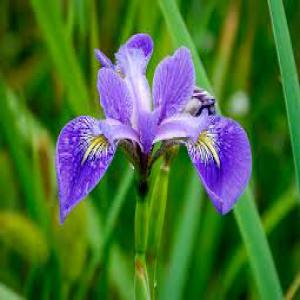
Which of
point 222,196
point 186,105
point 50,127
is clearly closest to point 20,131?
point 50,127

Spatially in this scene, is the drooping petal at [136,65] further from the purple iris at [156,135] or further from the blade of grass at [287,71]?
the blade of grass at [287,71]

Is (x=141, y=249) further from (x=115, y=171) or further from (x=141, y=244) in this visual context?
(x=115, y=171)

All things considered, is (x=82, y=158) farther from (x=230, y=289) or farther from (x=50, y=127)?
(x=50, y=127)

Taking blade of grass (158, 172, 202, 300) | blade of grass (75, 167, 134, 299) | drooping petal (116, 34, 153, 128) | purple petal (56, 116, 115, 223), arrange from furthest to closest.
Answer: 1. blade of grass (158, 172, 202, 300)
2. blade of grass (75, 167, 134, 299)
3. drooping petal (116, 34, 153, 128)
4. purple petal (56, 116, 115, 223)

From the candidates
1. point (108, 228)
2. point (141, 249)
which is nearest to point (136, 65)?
point (141, 249)

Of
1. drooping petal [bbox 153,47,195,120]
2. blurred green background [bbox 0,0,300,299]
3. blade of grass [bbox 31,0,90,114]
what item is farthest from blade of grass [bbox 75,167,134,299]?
drooping petal [bbox 153,47,195,120]

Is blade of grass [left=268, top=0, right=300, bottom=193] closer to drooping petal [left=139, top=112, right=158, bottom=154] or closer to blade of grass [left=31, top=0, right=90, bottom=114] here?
drooping petal [left=139, top=112, right=158, bottom=154]

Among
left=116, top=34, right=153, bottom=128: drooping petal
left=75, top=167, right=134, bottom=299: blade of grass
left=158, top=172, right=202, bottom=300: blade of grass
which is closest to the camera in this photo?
left=116, top=34, right=153, bottom=128: drooping petal
